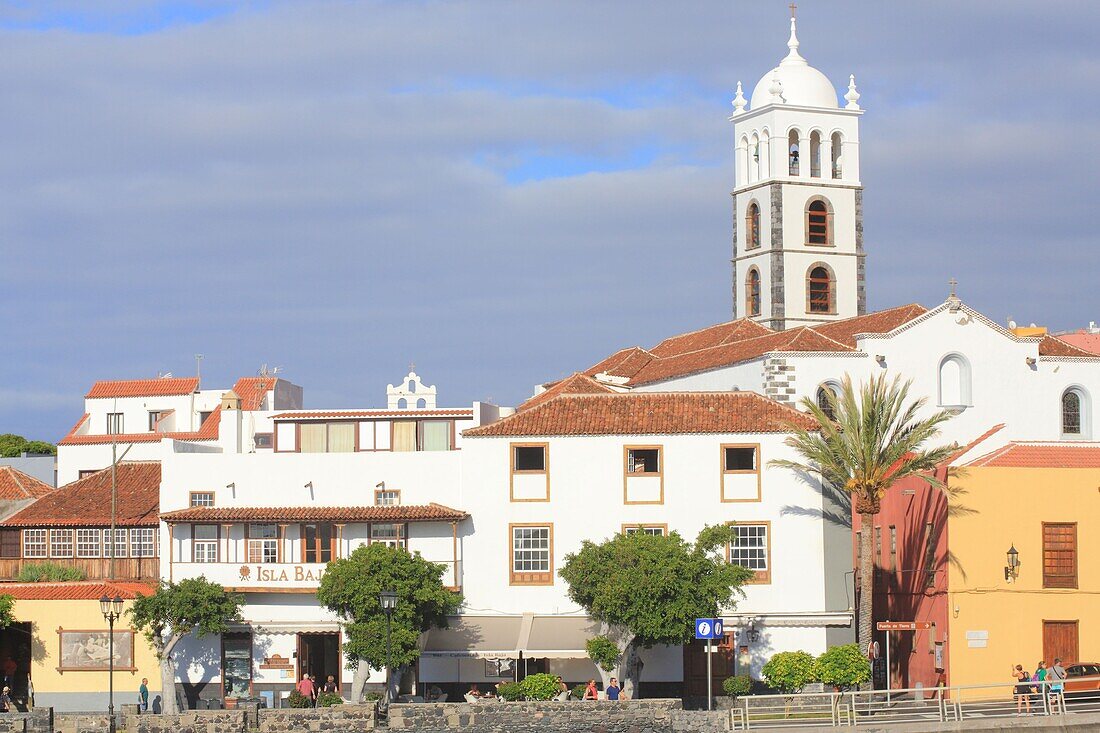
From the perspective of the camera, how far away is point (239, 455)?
61062 millimetres

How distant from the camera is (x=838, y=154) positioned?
89562 millimetres

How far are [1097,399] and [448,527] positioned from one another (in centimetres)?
2554

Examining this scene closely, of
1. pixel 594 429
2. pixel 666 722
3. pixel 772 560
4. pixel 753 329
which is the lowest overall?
pixel 666 722

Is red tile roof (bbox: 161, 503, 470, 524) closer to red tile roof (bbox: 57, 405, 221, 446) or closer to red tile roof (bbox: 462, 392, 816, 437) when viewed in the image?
red tile roof (bbox: 462, 392, 816, 437)

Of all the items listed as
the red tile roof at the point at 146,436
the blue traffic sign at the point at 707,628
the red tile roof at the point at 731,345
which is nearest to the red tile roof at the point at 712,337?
the red tile roof at the point at 731,345

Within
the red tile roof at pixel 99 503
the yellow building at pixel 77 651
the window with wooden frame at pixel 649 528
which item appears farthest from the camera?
the red tile roof at pixel 99 503

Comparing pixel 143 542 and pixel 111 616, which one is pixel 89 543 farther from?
pixel 111 616

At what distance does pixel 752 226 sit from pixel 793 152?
3.82m

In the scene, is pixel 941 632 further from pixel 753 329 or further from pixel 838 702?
pixel 753 329

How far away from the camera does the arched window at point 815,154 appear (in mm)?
89062

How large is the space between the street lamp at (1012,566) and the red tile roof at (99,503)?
26.7 m

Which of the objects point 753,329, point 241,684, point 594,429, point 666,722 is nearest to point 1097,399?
point 753,329

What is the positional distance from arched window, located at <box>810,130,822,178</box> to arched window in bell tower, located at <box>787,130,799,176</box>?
2.08 ft

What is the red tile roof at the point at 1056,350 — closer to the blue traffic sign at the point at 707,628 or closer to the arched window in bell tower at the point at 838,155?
the arched window in bell tower at the point at 838,155
